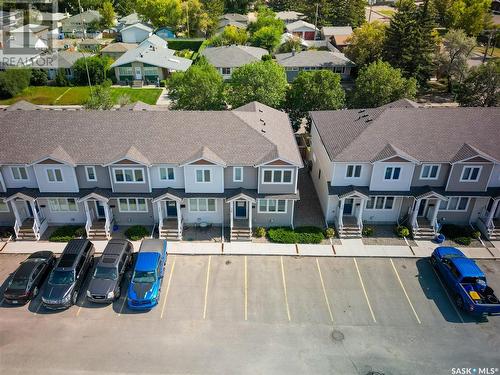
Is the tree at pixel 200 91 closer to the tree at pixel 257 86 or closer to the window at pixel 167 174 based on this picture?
the tree at pixel 257 86

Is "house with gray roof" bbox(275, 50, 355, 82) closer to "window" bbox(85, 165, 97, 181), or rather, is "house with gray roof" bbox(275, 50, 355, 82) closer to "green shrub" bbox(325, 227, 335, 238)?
"green shrub" bbox(325, 227, 335, 238)

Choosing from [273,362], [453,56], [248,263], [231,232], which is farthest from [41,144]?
[453,56]

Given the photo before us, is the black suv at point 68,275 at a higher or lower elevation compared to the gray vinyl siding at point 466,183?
lower

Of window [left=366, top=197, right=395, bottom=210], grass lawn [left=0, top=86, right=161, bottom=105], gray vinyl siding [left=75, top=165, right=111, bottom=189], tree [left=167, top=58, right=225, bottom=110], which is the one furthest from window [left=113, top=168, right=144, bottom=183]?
grass lawn [left=0, top=86, right=161, bottom=105]

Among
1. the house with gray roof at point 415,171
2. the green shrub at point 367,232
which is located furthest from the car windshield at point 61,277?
the green shrub at point 367,232

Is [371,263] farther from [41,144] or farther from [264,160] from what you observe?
[41,144]

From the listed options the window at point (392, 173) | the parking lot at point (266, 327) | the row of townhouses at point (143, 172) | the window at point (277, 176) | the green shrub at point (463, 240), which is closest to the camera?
the parking lot at point (266, 327)
